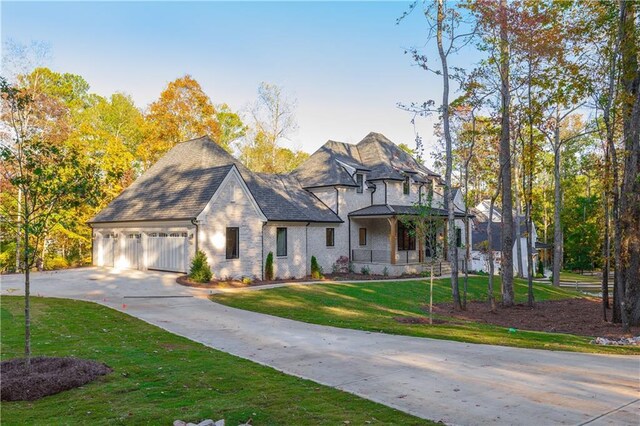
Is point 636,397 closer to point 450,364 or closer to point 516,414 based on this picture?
point 516,414

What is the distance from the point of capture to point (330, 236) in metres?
30.4

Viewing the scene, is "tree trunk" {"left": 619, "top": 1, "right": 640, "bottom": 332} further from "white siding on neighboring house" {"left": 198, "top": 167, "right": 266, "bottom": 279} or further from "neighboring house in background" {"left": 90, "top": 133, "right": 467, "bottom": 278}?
"white siding on neighboring house" {"left": 198, "top": 167, "right": 266, "bottom": 279}

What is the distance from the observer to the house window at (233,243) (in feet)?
79.2

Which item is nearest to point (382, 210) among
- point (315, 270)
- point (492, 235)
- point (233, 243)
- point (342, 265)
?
point (342, 265)

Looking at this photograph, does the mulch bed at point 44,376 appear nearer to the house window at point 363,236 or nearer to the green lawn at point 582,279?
the house window at point 363,236

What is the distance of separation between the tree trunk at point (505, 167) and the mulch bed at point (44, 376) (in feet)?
50.3

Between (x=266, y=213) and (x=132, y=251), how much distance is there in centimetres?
777

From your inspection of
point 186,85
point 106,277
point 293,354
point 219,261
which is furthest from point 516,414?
point 186,85

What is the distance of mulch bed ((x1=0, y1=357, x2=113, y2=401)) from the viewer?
22.0 feet

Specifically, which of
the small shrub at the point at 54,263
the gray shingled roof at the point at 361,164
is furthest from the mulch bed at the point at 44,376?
the gray shingled roof at the point at 361,164

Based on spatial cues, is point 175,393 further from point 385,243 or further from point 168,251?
point 385,243

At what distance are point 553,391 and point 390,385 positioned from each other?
2.32 metres

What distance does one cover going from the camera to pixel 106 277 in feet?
74.9

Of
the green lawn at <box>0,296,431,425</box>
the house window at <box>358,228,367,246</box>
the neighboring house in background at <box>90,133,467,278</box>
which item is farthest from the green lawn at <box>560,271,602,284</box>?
the green lawn at <box>0,296,431,425</box>
